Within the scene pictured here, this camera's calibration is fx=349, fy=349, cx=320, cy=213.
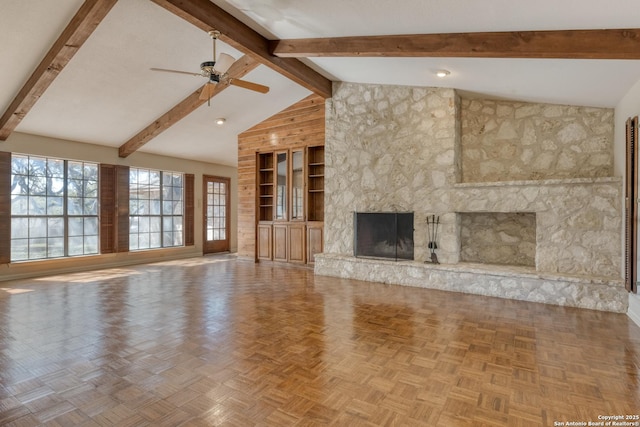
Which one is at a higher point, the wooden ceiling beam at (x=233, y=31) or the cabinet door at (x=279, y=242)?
the wooden ceiling beam at (x=233, y=31)

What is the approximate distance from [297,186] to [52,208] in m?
4.62

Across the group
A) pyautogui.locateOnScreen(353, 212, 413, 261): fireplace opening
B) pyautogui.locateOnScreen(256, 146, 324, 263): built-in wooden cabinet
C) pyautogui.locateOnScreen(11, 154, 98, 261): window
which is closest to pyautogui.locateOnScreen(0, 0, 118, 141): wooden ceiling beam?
pyautogui.locateOnScreen(11, 154, 98, 261): window

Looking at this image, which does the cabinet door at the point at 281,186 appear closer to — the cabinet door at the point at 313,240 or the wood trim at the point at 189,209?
the cabinet door at the point at 313,240

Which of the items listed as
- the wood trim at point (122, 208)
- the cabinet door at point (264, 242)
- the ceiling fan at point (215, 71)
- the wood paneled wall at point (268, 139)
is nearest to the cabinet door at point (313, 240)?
the cabinet door at point (264, 242)

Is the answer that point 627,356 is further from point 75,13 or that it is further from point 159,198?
point 159,198

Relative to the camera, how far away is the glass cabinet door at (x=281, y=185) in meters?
7.41

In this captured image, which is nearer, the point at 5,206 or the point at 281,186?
the point at 5,206

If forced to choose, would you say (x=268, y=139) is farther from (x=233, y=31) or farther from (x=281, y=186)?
(x=233, y=31)

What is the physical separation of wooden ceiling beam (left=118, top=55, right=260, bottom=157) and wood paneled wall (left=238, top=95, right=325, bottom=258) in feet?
5.77

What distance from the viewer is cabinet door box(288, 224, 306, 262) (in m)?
7.13

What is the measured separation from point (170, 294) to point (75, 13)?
3498 millimetres

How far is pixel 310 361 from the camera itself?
8.67ft

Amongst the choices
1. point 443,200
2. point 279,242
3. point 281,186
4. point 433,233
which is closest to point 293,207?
point 281,186

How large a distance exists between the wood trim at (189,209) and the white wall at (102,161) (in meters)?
0.11
